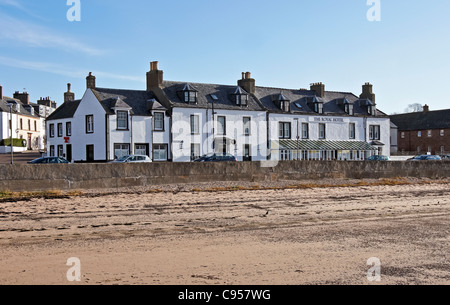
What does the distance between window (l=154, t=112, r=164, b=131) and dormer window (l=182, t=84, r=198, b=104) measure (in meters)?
3.15

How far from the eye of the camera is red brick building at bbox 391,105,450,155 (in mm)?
75375

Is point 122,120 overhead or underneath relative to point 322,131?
overhead

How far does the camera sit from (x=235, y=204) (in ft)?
53.9

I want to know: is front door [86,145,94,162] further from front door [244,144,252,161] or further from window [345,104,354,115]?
window [345,104,354,115]

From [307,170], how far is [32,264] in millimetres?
20153

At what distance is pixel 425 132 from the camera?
78.3 metres

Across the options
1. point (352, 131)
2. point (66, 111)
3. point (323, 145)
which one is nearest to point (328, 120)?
point (323, 145)

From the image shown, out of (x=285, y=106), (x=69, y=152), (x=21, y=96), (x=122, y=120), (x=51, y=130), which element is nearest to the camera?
(x=122, y=120)

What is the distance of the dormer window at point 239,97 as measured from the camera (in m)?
49.6

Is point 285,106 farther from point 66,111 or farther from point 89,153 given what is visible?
point 66,111

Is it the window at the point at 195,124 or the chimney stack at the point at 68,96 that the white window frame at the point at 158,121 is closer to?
the window at the point at 195,124

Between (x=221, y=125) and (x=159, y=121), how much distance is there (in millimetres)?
6674
